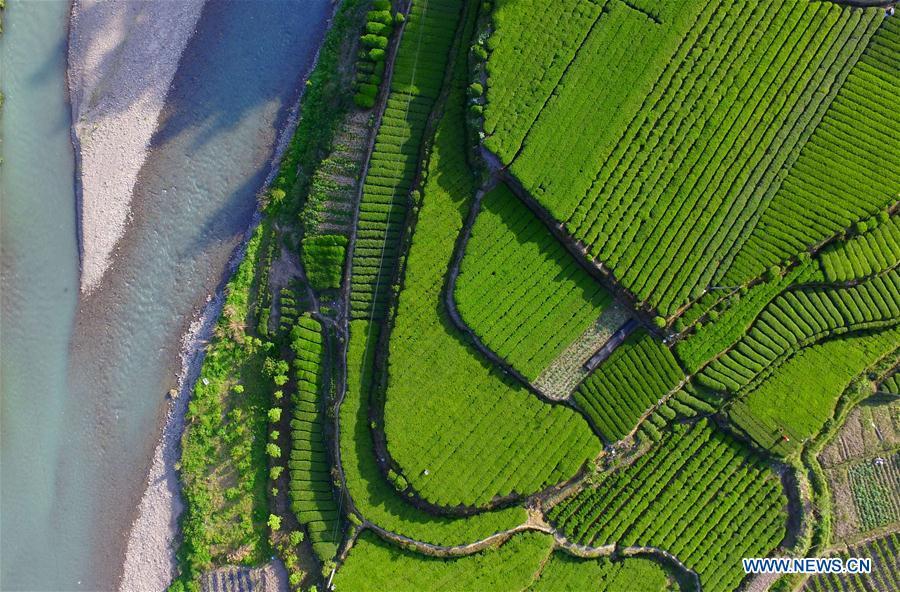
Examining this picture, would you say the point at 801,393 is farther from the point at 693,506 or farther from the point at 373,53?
the point at 373,53

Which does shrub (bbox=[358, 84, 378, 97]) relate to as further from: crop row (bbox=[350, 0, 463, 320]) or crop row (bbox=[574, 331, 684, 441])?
crop row (bbox=[574, 331, 684, 441])

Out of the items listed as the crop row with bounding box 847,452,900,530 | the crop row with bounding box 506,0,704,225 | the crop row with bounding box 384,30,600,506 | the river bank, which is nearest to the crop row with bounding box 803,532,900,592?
the crop row with bounding box 847,452,900,530

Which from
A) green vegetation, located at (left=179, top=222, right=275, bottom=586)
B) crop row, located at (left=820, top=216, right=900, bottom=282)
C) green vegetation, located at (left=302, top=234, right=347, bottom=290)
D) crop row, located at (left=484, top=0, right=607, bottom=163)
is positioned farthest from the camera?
green vegetation, located at (left=179, top=222, right=275, bottom=586)

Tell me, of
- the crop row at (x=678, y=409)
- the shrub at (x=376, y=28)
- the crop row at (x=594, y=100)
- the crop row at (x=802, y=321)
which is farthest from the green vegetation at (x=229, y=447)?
the crop row at (x=802, y=321)

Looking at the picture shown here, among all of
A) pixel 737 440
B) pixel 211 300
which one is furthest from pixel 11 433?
pixel 737 440

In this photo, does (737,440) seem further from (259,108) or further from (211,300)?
(259,108)

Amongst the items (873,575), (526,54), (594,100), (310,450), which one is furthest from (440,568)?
(526,54)
